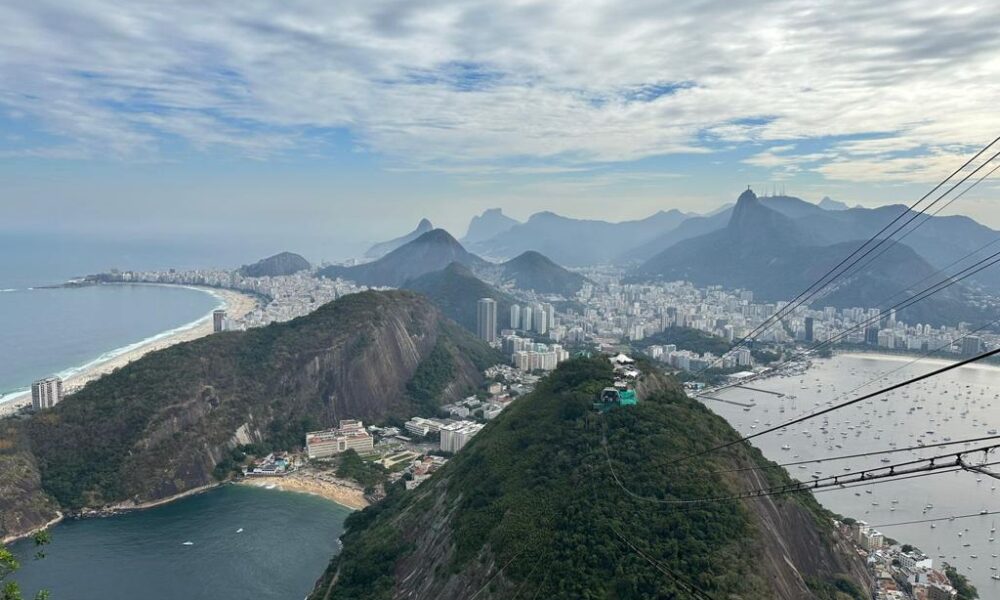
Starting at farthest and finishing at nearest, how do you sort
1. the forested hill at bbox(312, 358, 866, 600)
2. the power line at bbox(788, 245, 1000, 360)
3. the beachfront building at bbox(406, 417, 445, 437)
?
1. the beachfront building at bbox(406, 417, 445, 437)
2. the forested hill at bbox(312, 358, 866, 600)
3. the power line at bbox(788, 245, 1000, 360)

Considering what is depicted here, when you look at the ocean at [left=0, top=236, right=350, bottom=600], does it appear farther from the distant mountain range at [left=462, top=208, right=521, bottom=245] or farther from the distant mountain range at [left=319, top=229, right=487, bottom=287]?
the distant mountain range at [left=462, top=208, right=521, bottom=245]

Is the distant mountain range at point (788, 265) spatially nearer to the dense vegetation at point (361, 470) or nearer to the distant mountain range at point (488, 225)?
the dense vegetation at point (361, 470)

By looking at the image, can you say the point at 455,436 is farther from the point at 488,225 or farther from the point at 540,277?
the point at 488,225

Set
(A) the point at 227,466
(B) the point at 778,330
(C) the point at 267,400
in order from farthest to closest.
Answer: (B) the point at 778,330 < (C) the point at 267,400 < (A) the point at 227,466

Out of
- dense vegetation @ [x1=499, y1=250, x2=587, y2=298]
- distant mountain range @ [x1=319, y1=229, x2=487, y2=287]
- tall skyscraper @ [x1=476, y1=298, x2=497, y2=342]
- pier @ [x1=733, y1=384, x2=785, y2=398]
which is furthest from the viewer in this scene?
distant mountain range @ [x1=319, y1=229, x2=487, y2=287]

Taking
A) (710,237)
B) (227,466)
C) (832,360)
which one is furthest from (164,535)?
(710,237)

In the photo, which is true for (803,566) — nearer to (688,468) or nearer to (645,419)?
(688,468)

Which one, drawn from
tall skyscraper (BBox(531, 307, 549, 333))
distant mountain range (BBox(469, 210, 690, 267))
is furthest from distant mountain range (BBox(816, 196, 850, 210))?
tall skyscraper (BBox(531, 307, 549, 333))

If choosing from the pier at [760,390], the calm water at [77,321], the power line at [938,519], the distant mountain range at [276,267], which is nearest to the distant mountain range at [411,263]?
the distant mountain range at [276,267]
